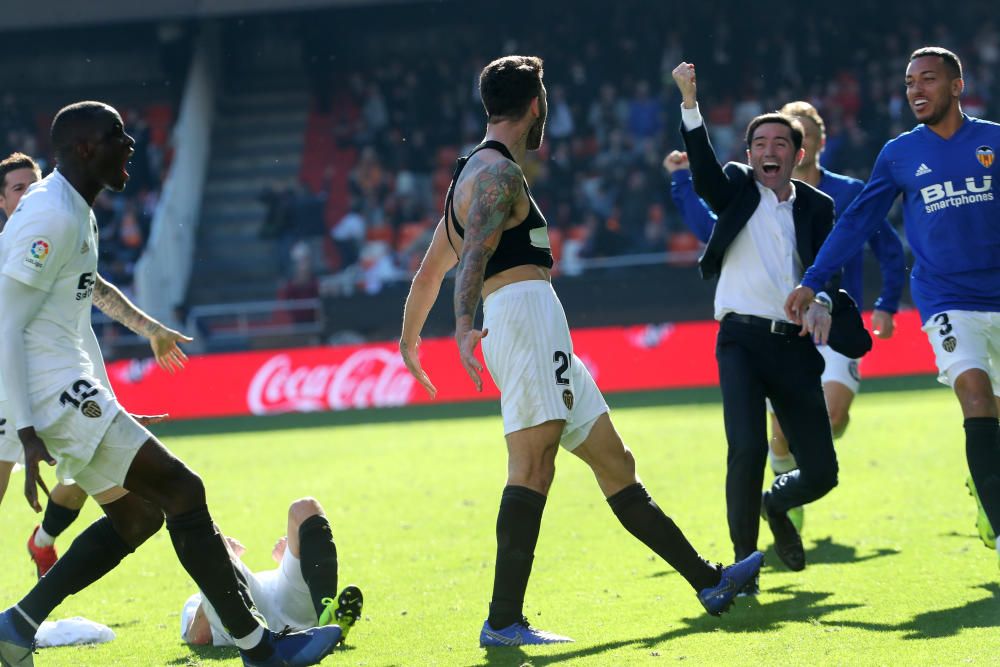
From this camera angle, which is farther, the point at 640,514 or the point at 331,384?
the point at 331,384

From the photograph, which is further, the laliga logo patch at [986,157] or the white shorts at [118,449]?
the laliga logo patch at [986,157]

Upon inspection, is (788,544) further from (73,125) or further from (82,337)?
(73,125)

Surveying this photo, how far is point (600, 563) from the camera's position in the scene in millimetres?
7691

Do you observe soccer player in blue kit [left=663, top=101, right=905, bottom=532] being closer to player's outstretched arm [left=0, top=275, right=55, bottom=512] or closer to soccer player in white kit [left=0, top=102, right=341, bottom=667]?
soccer player in white kit [left=0, top=102, right=341, bottom=667]

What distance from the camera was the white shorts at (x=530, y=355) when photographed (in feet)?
18.2

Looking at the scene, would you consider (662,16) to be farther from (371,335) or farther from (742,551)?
(742,551)

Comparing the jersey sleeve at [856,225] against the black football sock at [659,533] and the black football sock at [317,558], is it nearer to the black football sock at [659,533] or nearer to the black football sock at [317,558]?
the black football sock at [659,533]

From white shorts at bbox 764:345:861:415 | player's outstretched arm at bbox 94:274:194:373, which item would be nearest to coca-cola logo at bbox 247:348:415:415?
white shorts at bbox 764:345:861:415

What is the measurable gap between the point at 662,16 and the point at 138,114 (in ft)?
36.7

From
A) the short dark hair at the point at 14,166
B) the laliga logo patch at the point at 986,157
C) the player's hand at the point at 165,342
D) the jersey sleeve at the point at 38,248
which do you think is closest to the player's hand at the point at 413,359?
the player's hand at the point at 165,342

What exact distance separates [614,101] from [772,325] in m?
21.7

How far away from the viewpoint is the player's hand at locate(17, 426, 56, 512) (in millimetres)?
4793

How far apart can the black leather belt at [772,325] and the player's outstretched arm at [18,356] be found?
3.37 meters

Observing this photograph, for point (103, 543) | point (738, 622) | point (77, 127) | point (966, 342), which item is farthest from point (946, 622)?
point (77, 127)
